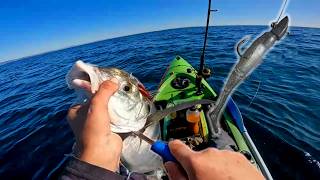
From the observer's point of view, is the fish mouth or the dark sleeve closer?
the dark sleeve

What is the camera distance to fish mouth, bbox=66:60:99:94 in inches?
Result: 98.9

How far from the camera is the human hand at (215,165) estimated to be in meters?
0.91

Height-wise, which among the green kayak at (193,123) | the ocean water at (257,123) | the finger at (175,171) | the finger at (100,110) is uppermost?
the finger at (100,110)

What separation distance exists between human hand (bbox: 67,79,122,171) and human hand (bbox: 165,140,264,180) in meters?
0.64

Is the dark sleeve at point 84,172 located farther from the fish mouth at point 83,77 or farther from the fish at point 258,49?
the fish at point 258,49

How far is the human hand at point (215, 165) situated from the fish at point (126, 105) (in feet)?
5.31

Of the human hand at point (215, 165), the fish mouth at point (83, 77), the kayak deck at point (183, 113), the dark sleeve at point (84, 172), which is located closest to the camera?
the human hand at point (215, 165)

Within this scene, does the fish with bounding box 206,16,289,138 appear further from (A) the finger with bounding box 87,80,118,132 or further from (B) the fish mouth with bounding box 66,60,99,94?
(A) the finger with bounding box 87,80,118,132

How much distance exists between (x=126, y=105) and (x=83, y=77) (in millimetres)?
731

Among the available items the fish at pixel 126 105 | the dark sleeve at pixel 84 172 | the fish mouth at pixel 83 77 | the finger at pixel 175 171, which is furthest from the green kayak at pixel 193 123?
the finger at pixel 175 171

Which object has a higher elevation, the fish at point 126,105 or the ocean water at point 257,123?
the fish at point 126,105

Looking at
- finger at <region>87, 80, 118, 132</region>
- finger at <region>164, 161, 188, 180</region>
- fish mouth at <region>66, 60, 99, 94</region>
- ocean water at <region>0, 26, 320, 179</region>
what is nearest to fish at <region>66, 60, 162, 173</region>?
fish mouth at <region>66, 60, 99, 94</region>

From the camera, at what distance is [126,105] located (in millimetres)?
3193

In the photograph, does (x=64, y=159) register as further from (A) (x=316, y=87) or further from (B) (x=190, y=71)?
(A) (x=316, y=87)
